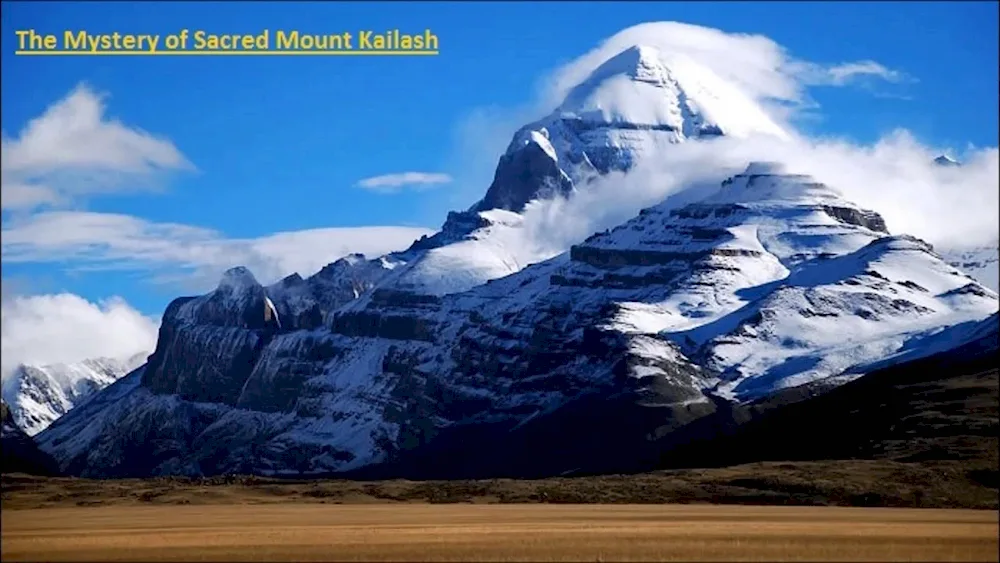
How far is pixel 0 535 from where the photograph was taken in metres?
117

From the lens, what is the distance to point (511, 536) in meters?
122

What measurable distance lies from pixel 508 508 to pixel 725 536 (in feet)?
266

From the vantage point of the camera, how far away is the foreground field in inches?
4031

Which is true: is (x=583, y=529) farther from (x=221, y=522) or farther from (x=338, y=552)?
(x=221, y=522)

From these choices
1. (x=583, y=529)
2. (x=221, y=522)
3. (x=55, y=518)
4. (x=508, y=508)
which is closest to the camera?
(x=583, y=529)

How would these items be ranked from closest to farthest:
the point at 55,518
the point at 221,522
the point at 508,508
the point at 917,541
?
the point at 917,541, the point at 221,522, the point at 55,518, the point at 508,508

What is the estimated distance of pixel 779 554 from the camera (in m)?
102

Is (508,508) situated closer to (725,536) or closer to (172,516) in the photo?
(172,516)

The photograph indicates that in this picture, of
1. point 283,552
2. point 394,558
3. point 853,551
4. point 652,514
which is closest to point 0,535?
point 283,552

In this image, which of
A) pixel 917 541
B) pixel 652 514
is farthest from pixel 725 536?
pixel 652 514

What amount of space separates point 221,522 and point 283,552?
51.0 metres

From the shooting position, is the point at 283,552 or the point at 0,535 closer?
the point at 283,552

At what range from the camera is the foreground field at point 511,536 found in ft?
336

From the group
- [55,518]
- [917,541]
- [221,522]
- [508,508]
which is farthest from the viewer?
[508,508]
